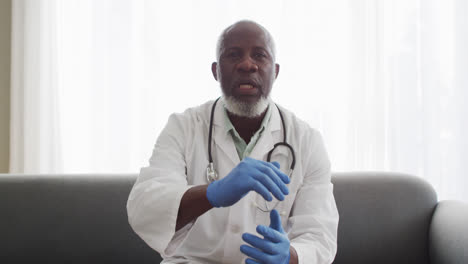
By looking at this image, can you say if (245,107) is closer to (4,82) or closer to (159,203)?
(159,203)

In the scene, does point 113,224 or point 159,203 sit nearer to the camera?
point 159,203

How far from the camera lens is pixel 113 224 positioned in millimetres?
1610

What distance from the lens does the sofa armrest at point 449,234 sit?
4.40ft

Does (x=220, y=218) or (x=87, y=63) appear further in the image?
(x=87, y=63)

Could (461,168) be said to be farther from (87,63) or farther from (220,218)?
(87,63)

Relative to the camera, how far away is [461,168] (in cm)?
223

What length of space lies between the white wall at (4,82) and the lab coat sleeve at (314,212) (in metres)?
2.13

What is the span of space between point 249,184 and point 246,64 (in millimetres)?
452

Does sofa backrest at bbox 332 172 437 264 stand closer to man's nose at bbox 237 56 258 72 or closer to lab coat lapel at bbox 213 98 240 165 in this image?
lab coat lapel at bbox 213 98 240 165

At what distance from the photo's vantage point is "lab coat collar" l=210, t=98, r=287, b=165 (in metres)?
1.23

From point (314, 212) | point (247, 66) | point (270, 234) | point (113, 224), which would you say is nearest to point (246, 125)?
point (247, 66)

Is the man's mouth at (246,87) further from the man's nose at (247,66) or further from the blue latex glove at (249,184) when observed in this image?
the blue latex glove at (249,184)

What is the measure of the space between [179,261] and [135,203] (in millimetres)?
282

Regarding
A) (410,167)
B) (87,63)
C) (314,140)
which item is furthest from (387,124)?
(87,63)
